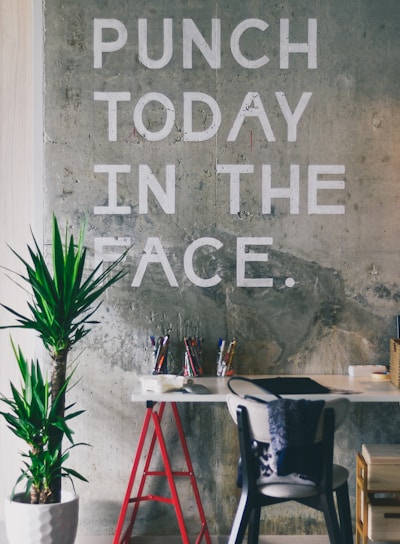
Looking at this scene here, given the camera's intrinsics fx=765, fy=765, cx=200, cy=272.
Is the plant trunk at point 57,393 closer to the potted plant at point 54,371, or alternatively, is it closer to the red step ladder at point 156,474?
the potted plant at point 54,371

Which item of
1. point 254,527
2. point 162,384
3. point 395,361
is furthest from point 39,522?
point 395,361

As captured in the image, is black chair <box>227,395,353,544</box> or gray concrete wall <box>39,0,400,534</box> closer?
black chair <box>227,395,353,544</box>

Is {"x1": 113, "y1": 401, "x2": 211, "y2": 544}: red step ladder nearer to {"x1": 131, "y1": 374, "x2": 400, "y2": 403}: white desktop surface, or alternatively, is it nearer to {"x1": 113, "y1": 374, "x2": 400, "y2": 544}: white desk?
{"x1": 113, "y1": 374, "x2": 400, "y2": 544}: white desk

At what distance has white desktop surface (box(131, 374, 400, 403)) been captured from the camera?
3.52 metres

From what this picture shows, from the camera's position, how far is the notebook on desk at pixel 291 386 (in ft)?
11.9

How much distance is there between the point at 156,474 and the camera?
4039 millimetres

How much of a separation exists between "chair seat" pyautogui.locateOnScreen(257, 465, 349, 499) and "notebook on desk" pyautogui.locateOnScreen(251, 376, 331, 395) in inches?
17.7

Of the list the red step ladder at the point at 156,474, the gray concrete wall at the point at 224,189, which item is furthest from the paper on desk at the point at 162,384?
the gray concrete wall at the point at 224,189

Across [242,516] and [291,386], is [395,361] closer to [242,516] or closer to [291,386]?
[291,386]

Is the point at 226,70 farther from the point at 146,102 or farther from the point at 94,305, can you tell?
the point at 94,305

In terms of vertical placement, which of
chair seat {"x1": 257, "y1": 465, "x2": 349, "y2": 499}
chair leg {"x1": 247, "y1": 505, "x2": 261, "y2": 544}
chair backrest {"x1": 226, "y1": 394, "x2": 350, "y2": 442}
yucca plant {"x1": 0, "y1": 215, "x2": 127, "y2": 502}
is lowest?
chair leg {"x1": 247, "y1": 505, "x2": 261, "y2": 544}

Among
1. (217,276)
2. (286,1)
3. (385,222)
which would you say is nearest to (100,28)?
(286,1)

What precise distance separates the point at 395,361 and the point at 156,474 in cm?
138

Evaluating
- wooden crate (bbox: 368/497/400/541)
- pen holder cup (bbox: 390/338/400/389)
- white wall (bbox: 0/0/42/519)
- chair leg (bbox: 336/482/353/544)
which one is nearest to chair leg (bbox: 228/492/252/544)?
chair leg (bbox: 336/482/353/544)
